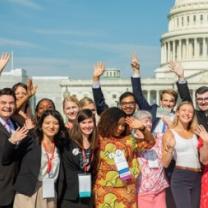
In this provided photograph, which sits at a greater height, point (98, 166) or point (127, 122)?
point (127, 122)

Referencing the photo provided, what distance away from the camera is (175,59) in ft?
292

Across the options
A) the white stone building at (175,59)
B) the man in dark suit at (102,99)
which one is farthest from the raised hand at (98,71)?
the white stone building at (175,59)

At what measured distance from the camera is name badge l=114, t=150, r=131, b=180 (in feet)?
26.1

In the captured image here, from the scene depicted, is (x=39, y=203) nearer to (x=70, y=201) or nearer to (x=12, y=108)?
(x=70, y=201)

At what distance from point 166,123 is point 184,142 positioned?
3.39ft

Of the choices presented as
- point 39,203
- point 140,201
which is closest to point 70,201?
point 39,203

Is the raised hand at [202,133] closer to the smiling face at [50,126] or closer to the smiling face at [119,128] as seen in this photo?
the smiling face at [119,128]

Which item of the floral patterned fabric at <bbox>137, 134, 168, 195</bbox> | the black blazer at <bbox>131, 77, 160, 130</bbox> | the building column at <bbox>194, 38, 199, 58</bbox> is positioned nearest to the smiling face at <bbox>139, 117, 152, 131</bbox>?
the floral patterned fabric at <bbox>137, 134, 168, 195</bbox>

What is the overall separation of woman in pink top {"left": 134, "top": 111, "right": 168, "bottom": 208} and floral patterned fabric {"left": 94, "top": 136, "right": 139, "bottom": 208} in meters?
0.57

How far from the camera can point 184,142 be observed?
8555 mm

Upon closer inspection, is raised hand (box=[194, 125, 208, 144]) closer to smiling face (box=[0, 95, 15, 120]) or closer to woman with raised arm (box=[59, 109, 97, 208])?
woman with raised arm (box=[59, 109, 97, 208])

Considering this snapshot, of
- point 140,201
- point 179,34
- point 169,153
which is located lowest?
point 140,201

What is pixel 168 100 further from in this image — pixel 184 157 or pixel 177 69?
pixel 184 157

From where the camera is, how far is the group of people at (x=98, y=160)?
7.82 m
